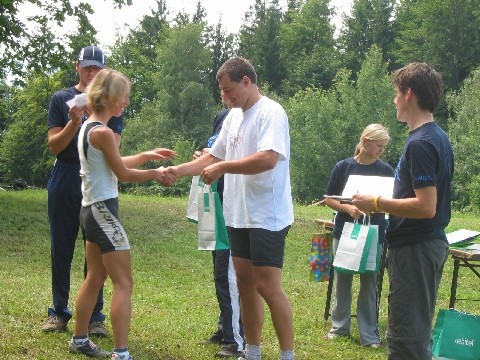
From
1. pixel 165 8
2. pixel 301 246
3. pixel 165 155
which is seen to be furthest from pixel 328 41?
pixel 165 155

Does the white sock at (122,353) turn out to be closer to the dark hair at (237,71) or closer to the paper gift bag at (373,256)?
the dark hair at (237,71)

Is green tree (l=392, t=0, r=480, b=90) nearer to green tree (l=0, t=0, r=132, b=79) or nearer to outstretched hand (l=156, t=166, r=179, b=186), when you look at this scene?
green tree (l=0, t=0, r=132, b=79)

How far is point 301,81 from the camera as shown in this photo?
227 feet

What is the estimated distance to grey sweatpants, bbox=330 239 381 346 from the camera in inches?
281

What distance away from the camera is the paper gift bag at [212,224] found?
5633mm

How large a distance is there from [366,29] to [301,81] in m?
8.39

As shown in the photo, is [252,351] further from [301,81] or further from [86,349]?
[301,81]

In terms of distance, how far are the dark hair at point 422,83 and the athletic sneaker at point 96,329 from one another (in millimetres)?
3164

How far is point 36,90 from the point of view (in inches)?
1991

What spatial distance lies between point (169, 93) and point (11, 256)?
48040 mm

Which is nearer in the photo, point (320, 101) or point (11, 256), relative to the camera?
point (11, 256)

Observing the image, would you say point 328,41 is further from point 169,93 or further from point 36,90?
point 36,90

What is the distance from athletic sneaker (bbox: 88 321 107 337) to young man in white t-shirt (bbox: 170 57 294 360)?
4.15 ft

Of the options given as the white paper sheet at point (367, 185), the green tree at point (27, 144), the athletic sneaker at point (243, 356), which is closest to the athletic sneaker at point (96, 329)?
the athletic sneaker at point (243, 356)
